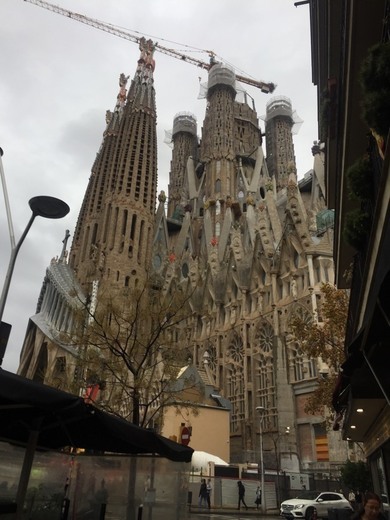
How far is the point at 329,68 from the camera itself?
1196 cm

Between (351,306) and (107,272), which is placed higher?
Result: (107,272)

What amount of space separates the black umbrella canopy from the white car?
12370mm

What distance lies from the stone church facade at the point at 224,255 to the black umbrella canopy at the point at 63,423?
9544 mm

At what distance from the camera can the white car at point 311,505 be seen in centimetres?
1672

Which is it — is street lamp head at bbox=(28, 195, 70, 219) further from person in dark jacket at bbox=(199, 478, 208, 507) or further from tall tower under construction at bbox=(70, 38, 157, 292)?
tall tower under construction at bbox=(70, 38, 157, 292)

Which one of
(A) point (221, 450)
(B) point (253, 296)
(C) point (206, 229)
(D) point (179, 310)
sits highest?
(C) point (206, 229)

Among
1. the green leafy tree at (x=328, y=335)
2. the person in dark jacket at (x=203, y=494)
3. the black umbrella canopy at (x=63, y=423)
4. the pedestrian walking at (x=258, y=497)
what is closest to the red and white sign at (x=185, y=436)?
the person in dark jacket at (x=203, y=494)

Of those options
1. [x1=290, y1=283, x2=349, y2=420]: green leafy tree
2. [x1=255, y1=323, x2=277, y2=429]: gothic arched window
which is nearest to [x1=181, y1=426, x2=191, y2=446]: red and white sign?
[x1=290, y1=283, x2=349, y2=420]: green leafy tree

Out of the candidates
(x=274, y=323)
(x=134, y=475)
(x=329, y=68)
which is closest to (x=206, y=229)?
(x=274, y=323)

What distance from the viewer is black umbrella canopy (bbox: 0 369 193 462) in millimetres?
4387

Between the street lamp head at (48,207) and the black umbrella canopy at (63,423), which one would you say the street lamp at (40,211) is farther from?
the black umbrella canopy at (63,423)

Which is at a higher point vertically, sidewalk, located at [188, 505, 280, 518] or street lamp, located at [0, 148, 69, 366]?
street lamp, located at [0, 148, 69, 366]

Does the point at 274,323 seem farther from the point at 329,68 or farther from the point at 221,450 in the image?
the point at 329,68

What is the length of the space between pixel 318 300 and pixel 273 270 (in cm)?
608
